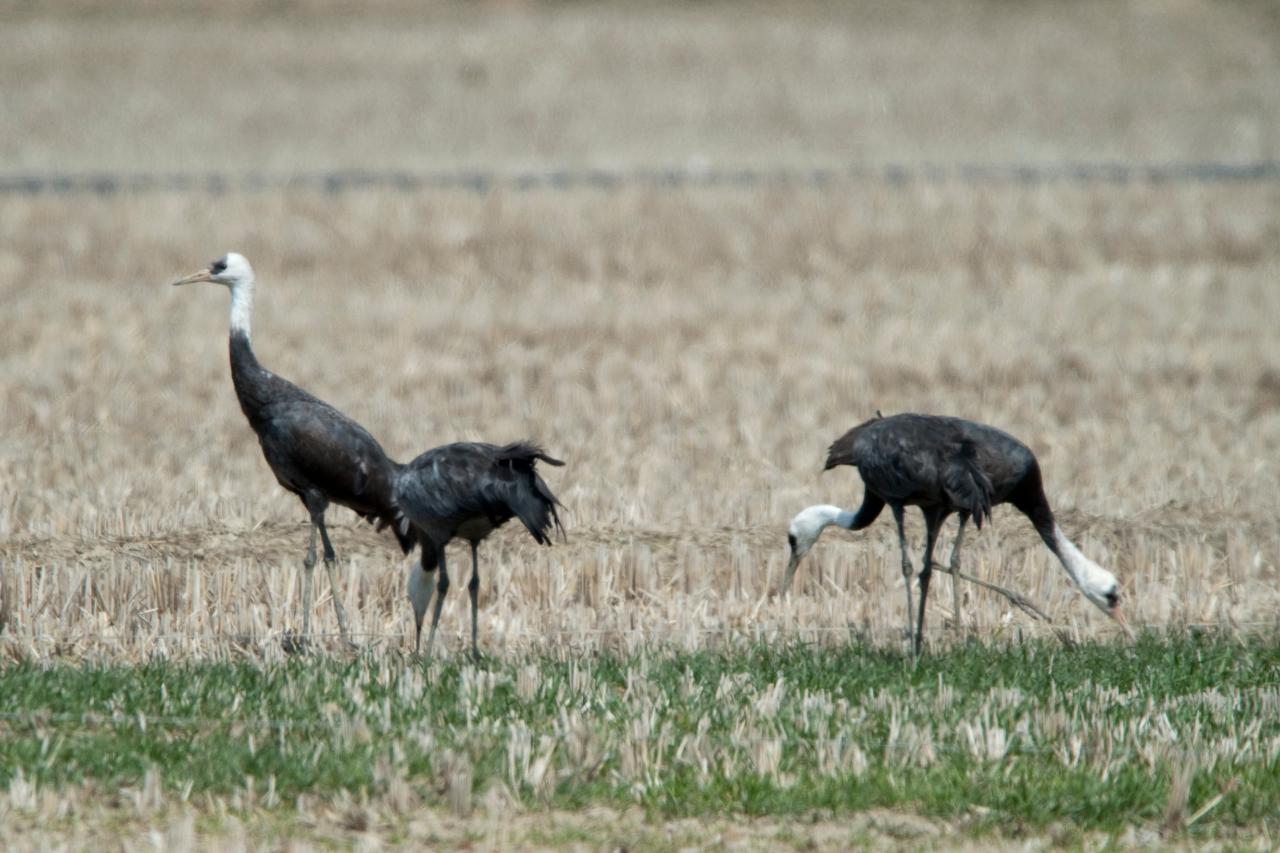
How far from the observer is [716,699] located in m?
6.84

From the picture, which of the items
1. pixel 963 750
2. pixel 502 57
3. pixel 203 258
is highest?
pixel 502 57

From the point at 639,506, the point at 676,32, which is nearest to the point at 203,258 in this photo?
the point at 639,506

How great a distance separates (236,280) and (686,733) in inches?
185

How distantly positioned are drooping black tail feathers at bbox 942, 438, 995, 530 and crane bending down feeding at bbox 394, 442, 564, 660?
6.68 feet

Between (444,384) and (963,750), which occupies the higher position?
(444,384)

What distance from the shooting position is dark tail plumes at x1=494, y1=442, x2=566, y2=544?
795cm

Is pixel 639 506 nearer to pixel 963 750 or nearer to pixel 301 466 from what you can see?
pixel 301 466

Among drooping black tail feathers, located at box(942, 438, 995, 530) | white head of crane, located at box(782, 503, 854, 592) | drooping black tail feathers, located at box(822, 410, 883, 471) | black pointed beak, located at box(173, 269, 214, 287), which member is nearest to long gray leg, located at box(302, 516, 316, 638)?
black pointed beak, located at box(173, 269, 214, 287)

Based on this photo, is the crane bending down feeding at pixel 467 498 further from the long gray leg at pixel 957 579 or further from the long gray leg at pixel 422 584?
the long gray leg at pixel 957 579

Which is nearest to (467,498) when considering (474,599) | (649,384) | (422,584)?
(474,599)

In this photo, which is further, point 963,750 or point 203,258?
point 203,258

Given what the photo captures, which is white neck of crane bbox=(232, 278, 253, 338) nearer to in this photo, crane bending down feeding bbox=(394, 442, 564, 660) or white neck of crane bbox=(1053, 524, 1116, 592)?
crane bending down feeding bbox=(394, 442, 564, 660)

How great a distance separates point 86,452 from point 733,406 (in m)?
5.57

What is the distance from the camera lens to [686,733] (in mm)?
6449
